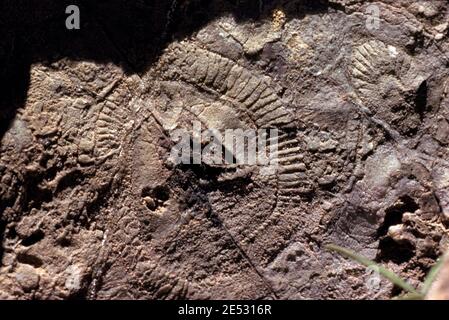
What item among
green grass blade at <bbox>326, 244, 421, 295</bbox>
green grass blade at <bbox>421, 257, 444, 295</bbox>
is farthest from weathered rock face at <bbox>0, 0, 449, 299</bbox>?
green grass blade at <bbox>421, 257, 444, 295</bbox>

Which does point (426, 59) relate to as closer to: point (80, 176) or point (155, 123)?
point (155, 123)

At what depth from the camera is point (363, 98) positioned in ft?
7.27

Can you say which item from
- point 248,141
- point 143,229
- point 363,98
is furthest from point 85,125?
point 363,98

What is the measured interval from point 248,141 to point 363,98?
0.41 metres

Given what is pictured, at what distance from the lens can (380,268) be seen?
207 centimetres

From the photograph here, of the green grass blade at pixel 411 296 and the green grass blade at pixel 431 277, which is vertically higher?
the green grass blade at pixel 431 277

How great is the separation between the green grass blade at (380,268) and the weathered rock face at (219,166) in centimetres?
4

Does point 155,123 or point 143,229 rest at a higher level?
point 155,123

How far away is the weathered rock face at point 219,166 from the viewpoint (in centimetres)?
217

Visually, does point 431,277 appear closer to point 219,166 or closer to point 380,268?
point 380,268

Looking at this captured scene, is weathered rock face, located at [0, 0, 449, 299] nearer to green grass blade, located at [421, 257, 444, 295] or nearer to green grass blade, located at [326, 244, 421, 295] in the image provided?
green grass blade, located at [326, 244, 421, 295]

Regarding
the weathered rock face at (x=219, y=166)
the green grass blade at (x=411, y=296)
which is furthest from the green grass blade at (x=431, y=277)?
the weathered rock face at (x=219, y=166)

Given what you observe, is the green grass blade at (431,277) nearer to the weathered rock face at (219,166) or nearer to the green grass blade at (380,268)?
the green grass blade at (380,268)

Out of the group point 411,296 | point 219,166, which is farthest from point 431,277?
point 219,166
